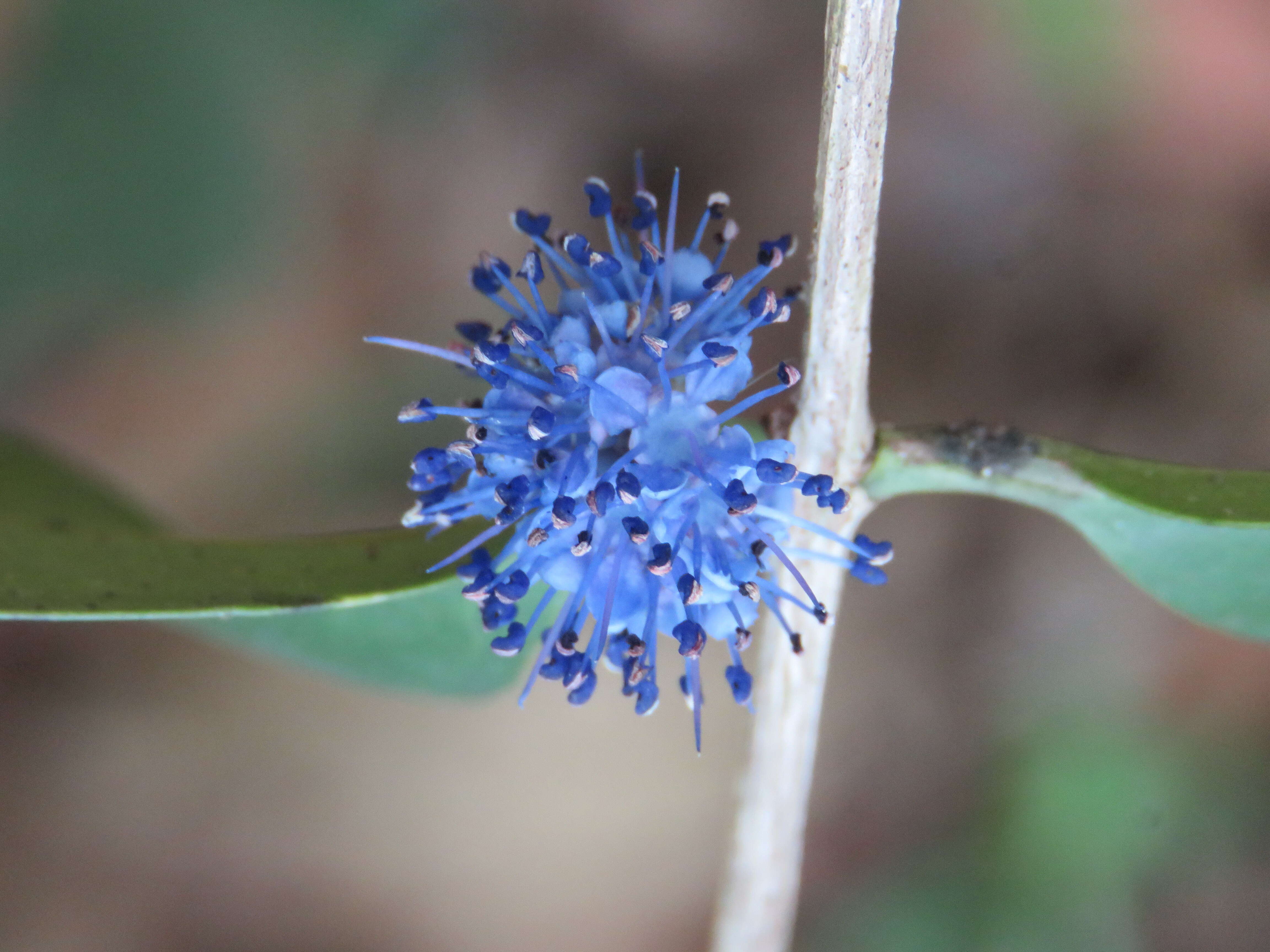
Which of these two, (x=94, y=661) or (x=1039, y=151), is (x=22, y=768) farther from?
(x=1039, y=151)

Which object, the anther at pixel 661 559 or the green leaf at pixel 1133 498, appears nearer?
the anther at pixel 661 559

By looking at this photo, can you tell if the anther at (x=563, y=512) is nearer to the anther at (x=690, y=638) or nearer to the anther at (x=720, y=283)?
the anther at (x=690, y=638)

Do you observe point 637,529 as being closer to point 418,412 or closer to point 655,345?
point 655,345

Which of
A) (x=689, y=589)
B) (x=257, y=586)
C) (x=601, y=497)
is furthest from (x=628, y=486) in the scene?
(x=257, y=586)

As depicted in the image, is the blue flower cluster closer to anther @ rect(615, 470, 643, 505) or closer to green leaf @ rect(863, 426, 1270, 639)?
anther @ rect(615, 470, 643, 505)

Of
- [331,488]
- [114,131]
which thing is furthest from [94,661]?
[114,131]

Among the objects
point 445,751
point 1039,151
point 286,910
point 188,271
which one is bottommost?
point 286,910

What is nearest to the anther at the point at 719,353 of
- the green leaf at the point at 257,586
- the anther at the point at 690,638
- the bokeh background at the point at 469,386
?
the anther at the point at 690,638
